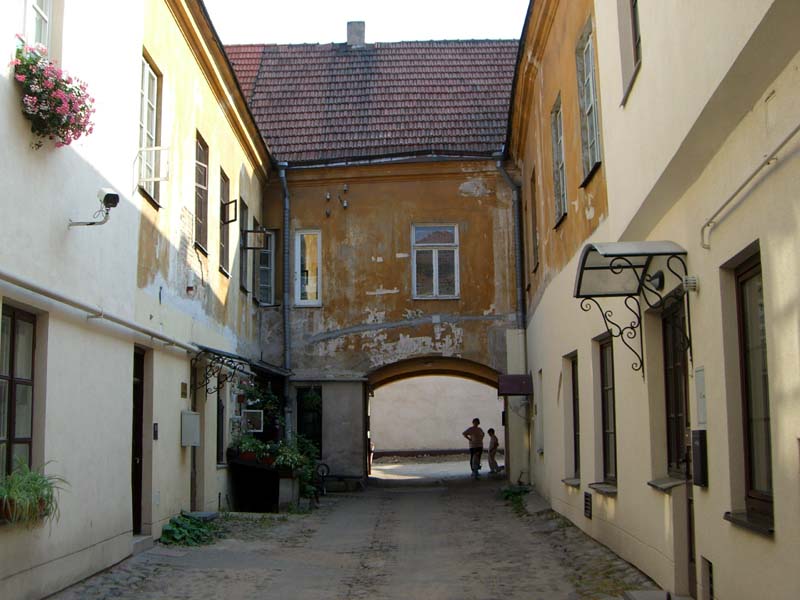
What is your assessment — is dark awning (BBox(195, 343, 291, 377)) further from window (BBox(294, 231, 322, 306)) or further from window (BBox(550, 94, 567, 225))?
window (BBox(550, 94, 567, 225))

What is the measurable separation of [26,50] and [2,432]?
290 centimetres

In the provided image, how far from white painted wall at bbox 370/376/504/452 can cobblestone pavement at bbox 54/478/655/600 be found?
899 inches

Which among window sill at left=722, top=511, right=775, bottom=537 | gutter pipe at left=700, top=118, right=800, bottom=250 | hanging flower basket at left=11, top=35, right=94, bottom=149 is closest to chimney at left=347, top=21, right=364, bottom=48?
hanging flower basket at left=11, top=35, right=94, bottom=149

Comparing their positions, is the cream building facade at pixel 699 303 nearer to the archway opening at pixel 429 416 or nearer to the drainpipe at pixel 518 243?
the drainpipe at pixel 518 243

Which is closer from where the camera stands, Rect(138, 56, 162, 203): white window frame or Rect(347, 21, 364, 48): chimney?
Rect(138, 56, 162, 203): white window frame

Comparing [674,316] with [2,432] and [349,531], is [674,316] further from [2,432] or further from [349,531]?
[349,531]

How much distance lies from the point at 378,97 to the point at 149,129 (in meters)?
10.8

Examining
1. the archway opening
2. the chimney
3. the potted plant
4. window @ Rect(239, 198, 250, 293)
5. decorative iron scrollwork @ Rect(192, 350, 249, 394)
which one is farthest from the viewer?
the archway opening

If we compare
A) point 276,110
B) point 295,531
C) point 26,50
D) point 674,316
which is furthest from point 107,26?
point 276,110

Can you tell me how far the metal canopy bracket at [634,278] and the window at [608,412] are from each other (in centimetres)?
101

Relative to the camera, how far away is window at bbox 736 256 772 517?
5613 millimetres

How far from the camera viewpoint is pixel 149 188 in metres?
11.1

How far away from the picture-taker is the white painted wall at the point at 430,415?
123 feet

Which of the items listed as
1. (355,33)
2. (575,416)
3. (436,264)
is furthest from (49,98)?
(355,33)
